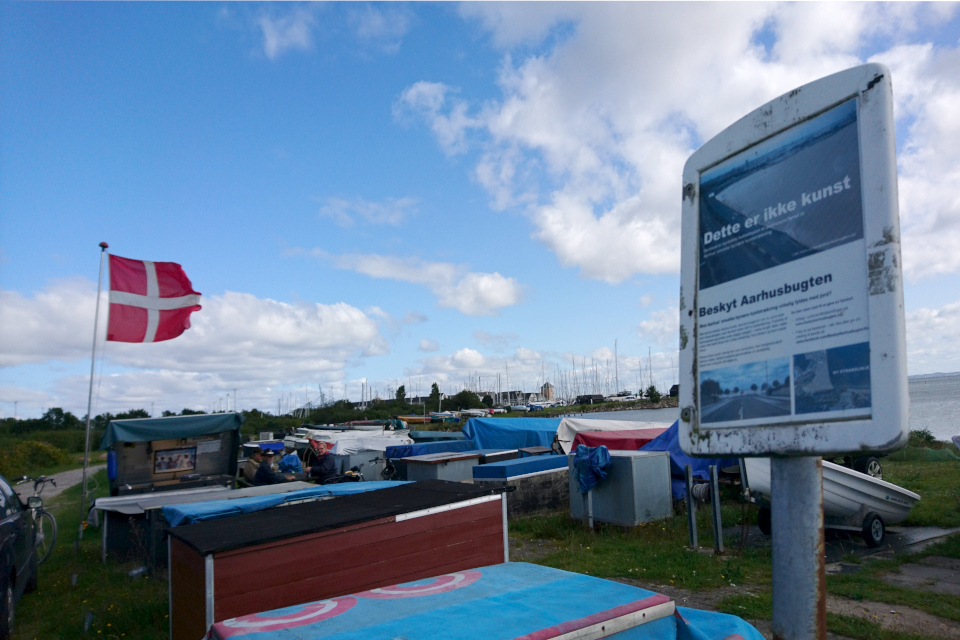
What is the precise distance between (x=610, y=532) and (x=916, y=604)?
508 centimetres

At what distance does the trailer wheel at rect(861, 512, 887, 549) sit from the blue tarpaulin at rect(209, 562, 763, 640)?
6.87 metres

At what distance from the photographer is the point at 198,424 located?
11.6 meters

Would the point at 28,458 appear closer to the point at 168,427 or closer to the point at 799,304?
the point at 168,427

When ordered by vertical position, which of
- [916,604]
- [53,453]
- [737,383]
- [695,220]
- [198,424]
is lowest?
[53,453]

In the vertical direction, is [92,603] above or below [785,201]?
below

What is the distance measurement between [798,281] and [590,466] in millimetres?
9829

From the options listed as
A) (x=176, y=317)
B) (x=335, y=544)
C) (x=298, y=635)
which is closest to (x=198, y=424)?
(x=176, y=317)

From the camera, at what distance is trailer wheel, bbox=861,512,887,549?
8.94 metres

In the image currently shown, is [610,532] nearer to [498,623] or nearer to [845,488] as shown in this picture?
[845,488]

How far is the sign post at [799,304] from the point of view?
167 centimetres

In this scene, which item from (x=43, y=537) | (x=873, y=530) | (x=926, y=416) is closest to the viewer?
(x=873, y=530)

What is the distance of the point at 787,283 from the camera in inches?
74.7

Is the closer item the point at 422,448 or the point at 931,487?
the point at 931,487

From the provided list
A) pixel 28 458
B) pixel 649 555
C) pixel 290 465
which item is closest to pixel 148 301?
pixel 290 465
